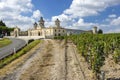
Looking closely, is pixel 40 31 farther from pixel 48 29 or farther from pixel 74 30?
pixel 74 30

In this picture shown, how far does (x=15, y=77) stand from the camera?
23594mm

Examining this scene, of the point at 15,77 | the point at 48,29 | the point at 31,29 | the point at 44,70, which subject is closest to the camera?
the point at 15,77

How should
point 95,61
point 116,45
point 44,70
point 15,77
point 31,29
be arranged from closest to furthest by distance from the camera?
1. point 95,61
2. point 15,77
3. point 44,70
4. point 116,45
5. point 31,29

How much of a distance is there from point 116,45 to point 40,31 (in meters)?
139

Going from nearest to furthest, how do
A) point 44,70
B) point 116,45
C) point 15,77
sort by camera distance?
point 15,77
point 44,70
point 116,45

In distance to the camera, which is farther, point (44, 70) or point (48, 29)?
point (48, 29)

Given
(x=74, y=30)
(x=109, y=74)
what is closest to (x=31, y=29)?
(x=74, y=30)

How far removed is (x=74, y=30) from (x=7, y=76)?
166322 millimetres

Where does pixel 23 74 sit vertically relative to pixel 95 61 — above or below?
below

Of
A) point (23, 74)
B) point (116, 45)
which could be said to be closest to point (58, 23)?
point (116, 45)

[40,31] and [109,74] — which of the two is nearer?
[109,74]

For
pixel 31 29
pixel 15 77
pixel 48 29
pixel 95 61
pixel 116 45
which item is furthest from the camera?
pixel 31 29

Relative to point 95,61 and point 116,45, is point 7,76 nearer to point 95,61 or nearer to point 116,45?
point 95,61

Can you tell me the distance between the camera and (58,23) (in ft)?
590
